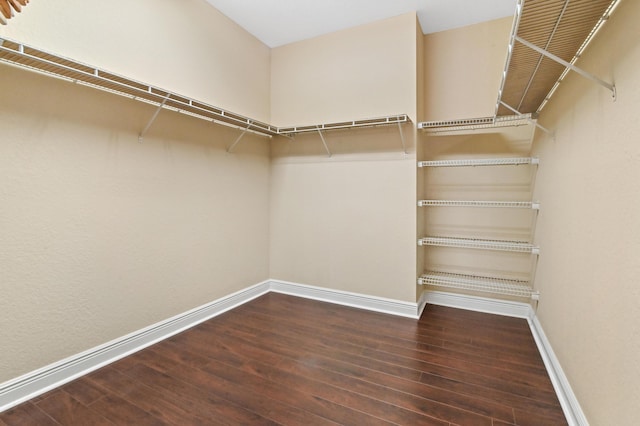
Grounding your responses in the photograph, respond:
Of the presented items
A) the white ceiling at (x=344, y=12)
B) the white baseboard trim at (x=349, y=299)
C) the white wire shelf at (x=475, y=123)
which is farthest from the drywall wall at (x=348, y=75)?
the white baseboard trim at (x=349, y=299)

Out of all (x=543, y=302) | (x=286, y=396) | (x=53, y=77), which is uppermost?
(x=53, y=77)

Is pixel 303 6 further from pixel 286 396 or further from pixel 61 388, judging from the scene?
pixel 61 388

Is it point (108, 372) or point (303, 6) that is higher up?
point (303, 6)

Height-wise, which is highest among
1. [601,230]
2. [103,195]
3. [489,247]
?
[103,195]

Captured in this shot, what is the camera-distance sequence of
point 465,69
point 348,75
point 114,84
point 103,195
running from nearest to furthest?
point 114,84
point 103,195
point 465,69
point 348,75

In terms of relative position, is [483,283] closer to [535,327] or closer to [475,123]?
[535,327]

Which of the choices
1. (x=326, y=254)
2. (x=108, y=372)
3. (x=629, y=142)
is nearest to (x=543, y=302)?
(x=629, y=142)

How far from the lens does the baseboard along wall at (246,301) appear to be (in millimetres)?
1630

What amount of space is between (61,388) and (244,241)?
1.78 meters

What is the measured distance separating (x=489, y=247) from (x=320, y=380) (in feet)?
6.19

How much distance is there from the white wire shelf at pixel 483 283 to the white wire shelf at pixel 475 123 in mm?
1452

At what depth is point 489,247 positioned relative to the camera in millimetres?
2684

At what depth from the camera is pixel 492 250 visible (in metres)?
2.93

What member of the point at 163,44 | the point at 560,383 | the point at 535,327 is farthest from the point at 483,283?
the point at 163,44
